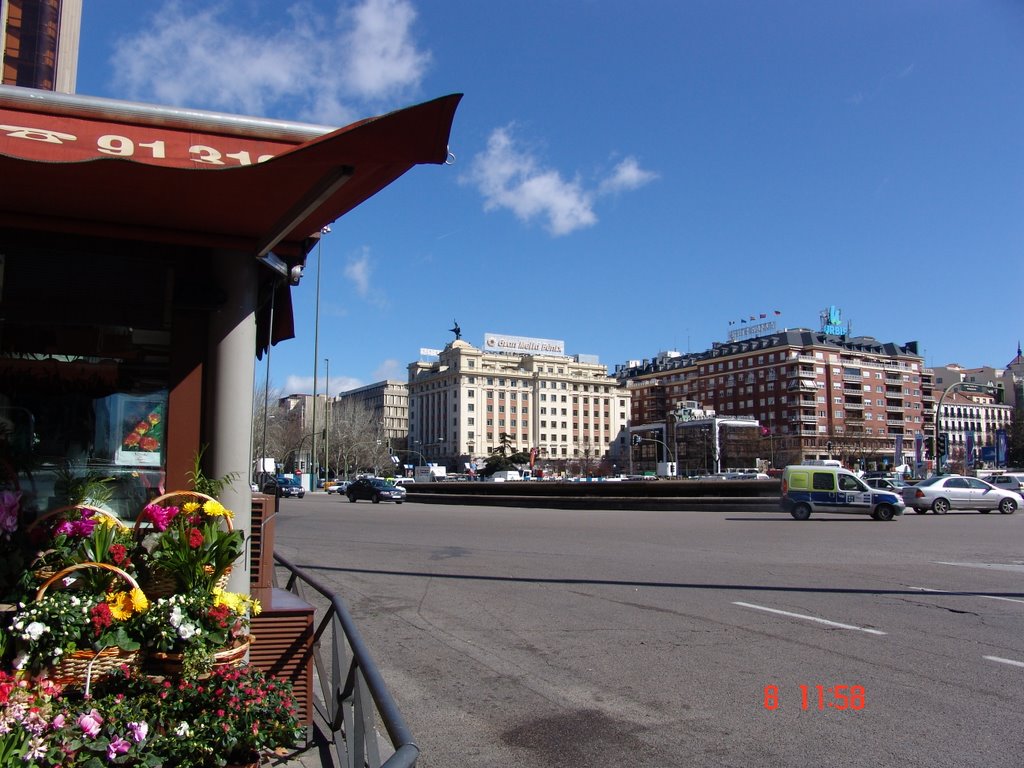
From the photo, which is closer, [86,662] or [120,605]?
[86,662]

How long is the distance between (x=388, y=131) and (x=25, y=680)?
2497 millimetres

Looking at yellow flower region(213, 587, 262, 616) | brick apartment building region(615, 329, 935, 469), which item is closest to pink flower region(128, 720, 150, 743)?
yellow flower region(213, 587, 262, 616)

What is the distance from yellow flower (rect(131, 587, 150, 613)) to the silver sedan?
1396 inches

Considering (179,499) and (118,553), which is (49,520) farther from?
(179,499)

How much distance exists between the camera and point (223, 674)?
331 cm

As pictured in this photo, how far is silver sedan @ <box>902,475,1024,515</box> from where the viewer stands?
32.6m

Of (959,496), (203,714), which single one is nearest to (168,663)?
(203,714)

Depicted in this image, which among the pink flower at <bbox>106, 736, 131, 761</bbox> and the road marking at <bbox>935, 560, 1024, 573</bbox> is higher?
the pink flower at <bbox>106, 736, 131, 761</bbox>

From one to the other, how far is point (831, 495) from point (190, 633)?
93.4 feet

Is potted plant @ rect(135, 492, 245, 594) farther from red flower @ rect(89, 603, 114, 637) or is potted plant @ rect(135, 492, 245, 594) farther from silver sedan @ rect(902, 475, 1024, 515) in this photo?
silver sedan @ rect(902, 475, 1024, 515)

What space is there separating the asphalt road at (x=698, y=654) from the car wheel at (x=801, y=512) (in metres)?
12.9

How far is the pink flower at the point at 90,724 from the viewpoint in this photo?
286 centimetres

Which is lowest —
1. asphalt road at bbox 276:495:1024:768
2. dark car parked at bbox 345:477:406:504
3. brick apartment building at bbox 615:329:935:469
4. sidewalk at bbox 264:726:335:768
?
dark car parked at bbox 345:477:406:504
